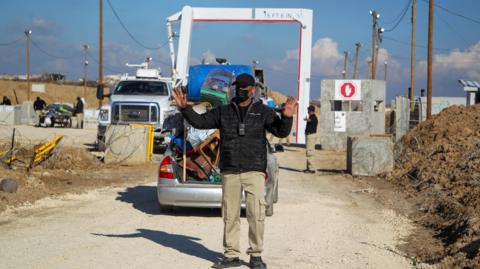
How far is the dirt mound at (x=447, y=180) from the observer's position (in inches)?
332

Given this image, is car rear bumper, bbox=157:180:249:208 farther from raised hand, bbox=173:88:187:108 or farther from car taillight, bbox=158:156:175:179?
raised hand, bbox=173:88:187:108

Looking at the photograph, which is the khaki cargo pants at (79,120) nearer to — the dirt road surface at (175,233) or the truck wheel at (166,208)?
the dirt road surface at (175,233)

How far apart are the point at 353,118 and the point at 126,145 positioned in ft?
44.7

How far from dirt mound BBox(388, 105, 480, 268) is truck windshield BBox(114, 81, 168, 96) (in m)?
8.72

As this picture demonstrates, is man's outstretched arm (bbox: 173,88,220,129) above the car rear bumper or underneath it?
above

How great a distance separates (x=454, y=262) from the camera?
7492 millimetres

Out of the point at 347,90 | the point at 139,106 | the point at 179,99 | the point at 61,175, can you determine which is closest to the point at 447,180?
the point at 179,99

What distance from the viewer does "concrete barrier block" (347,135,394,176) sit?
18.0m

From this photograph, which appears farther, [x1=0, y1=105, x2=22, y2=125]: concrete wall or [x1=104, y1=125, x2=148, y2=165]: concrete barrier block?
[x1=0, y1=105, x2=22, y2=125]: concrete wall

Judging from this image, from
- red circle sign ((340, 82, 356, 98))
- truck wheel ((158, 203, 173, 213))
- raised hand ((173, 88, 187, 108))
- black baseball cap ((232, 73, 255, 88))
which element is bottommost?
truck wheel ((158, 203, 173, 213))

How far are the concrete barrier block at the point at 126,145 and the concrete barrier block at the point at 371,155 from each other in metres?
6.27

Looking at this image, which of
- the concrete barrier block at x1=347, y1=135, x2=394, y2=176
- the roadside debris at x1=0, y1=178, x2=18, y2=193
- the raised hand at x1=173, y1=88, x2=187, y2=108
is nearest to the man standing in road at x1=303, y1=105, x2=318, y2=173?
the concrete barrier block at x1=347, y1=135, x2=394, y2=176

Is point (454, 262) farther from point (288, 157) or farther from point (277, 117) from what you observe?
point (288, 157)

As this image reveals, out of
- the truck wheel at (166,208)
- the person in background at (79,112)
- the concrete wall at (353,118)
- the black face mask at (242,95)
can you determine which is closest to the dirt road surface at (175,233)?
the truck wheel at (166,208)
